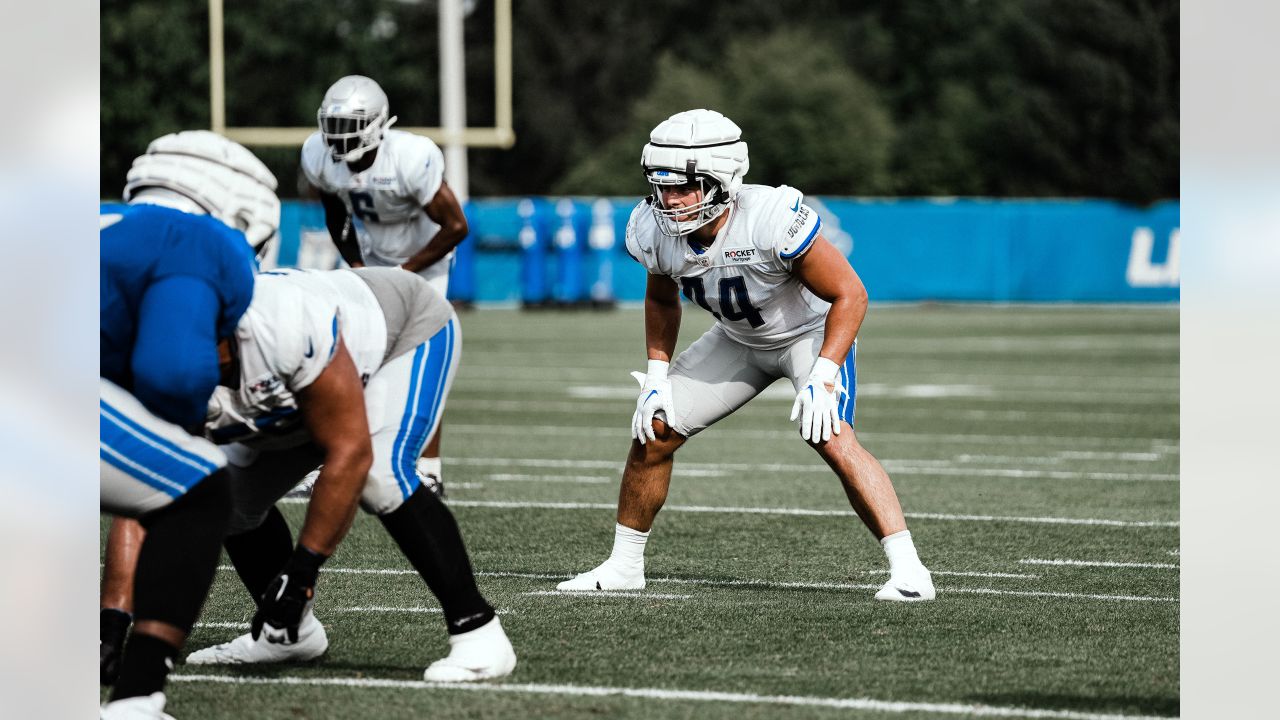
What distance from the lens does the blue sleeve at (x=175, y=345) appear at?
343cm

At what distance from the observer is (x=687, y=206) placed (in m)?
5.26

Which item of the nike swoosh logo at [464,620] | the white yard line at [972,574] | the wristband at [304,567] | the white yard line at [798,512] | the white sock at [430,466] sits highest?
the wristband at [304,567]

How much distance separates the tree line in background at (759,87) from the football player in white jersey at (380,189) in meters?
17.4

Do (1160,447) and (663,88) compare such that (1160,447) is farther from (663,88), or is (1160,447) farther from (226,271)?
(663,88)

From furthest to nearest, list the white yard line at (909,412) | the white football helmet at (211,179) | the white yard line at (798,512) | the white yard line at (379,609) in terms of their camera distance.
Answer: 1. the white yard line at (909,412)
2. the white yard line at (798,512)
3. the white yard line at (379,609)
4. the white football helmet at (211,179)

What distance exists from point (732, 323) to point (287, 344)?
2076mm

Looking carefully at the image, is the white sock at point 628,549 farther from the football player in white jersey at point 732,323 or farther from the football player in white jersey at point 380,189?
the football player in white jersey at point 380,189

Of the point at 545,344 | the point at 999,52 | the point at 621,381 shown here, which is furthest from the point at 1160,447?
the point at 999,52

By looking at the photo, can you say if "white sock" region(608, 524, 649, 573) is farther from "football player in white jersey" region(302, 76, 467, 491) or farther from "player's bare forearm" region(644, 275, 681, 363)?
"football player in white jersey" region(302, 76, 467, 491)

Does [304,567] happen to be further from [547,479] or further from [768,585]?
[547,479]

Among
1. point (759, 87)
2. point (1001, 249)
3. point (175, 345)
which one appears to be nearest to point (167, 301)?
point (175, 345)

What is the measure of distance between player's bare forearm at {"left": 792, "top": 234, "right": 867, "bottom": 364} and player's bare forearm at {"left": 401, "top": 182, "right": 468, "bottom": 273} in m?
2.75

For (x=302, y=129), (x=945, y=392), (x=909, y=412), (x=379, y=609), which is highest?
(x=302, y=129)

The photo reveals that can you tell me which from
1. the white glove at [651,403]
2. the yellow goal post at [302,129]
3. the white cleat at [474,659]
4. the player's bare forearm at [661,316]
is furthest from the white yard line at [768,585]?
the yellow goal post at [302,129]
